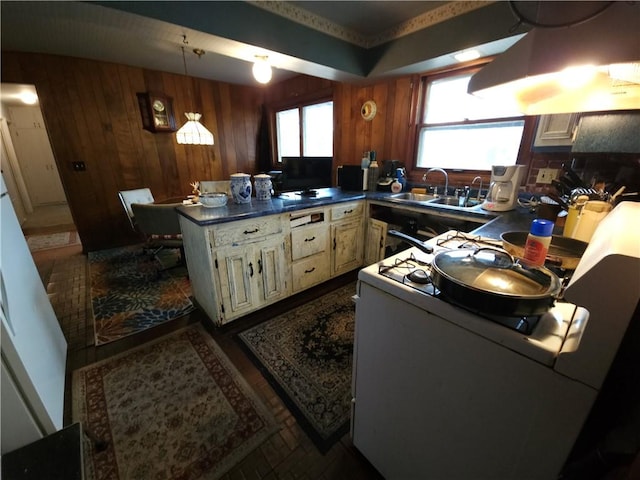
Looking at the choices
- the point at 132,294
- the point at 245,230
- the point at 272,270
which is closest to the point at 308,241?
the point at 272,270

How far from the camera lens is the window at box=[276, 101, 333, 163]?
379cm

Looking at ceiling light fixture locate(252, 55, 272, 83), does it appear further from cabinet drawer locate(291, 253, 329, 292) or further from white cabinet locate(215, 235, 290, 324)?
cabinet drawer locate(291, 253, 329, 292)

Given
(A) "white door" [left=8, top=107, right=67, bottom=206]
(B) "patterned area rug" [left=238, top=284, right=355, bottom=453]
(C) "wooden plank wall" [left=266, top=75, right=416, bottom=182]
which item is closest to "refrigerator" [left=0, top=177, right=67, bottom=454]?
(B) "patterned area rug" [left=238, top=284, right=355, bottom=453]

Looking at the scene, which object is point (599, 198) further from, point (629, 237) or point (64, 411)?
point (64, 411)

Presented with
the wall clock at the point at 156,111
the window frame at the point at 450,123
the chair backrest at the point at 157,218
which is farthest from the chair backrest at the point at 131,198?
the window frame at the point at 450,123

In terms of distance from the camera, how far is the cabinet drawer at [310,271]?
2.28m

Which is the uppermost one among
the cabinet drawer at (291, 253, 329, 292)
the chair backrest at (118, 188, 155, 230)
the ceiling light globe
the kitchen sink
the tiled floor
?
the ceiling light globe

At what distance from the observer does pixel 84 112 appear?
3.17m

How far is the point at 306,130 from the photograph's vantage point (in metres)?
4.09

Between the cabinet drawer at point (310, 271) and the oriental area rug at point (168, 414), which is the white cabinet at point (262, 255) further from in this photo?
the oriental area rug at point (168, 414)

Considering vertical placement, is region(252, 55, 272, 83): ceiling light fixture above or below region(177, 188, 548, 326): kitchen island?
above

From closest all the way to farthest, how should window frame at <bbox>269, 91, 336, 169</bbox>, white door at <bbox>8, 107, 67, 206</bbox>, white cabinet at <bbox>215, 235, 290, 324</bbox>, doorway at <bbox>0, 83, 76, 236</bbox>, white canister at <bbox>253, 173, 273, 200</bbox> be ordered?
white cabinet at <bbox>215, 235, 290, 324</bbox> → white canister at <bbox>253, 173, 273, 200</bbox> → window frame at <bbox>269, 91, 336, 169</bbox> → doorway at <bbox>0, 83, 76, 236</bbox> → white door at <bbox>8, 107, 67, 206</bbox>

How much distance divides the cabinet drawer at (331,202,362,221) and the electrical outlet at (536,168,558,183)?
1506 millimetres

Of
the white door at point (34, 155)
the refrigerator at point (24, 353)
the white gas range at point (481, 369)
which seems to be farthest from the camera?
the white door at point (34, 155)
